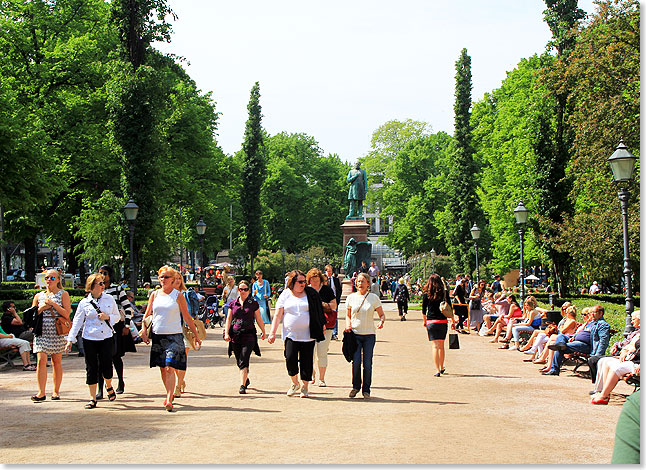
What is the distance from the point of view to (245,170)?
228ft

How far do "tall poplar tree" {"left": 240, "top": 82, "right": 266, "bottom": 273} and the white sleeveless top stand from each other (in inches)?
2204

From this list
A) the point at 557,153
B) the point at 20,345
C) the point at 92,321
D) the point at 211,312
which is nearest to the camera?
the point at 92,321

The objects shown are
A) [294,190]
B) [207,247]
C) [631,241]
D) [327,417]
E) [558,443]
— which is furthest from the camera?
[294,190]

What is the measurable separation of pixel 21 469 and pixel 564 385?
9.14m

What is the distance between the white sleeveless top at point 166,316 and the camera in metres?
9.90

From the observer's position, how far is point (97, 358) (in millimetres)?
10586

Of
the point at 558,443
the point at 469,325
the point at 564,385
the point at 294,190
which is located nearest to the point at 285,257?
the point at 294,190

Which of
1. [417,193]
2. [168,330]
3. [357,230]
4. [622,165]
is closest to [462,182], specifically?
[417,193]

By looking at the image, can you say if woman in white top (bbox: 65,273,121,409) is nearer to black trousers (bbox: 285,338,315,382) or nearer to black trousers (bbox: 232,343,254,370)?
black trousers (bbox: 232,343,254,370)

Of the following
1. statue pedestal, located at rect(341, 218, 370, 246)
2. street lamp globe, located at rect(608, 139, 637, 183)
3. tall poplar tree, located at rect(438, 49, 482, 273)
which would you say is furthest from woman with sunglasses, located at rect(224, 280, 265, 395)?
tall poplar tree, located at rect(438, 49, 482, 273)

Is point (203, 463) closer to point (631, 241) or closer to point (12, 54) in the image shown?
point (631, 241)

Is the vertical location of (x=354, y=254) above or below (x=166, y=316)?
above

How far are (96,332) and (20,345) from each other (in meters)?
5.58

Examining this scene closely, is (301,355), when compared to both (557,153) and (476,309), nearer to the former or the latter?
(476,309)
